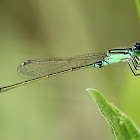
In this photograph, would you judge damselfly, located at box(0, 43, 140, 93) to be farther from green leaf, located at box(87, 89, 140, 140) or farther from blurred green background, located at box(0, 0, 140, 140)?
blurred green background, located at box(0, 0, 140, 140)

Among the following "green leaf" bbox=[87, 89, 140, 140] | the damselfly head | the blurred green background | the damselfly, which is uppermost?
the blurred green background

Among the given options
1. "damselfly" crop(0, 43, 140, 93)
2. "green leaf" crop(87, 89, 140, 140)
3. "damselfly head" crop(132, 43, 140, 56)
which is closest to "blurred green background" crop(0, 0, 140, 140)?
"damselfly" crop(0, 43, 140, 93)

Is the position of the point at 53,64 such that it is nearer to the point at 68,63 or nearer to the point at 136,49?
the point at 68,63

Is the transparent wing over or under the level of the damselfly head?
over

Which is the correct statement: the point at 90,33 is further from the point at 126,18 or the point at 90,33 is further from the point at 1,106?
the point at 1,106

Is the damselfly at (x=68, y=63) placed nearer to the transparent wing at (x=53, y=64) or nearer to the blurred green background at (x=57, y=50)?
the transparent wing at (x=53, y=64)

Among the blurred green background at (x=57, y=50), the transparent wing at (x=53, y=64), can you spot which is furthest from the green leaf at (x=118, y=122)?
the blurred green background at (x=57, y=50)
